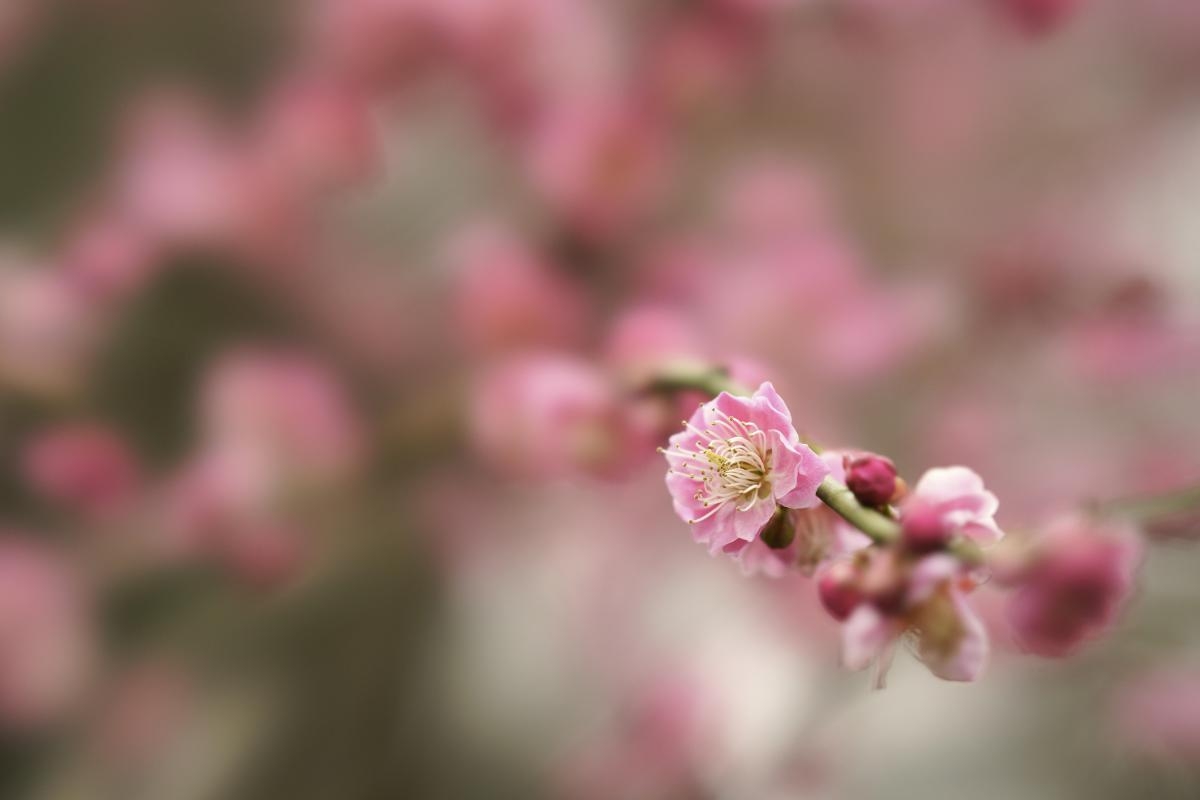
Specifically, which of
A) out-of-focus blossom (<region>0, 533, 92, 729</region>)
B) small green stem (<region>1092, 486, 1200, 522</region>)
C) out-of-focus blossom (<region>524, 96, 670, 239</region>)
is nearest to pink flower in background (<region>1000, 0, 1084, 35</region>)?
out-of-focus blossom (<region>524, 96, 670, 239</region>)

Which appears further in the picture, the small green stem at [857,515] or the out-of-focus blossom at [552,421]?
the out-of-focus blossom at [552,421]

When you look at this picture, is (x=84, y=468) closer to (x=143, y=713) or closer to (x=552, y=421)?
(x=143, y=713)

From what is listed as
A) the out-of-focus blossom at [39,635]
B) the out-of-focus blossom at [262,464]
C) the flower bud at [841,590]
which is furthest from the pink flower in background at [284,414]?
the flower bud at [841,590]

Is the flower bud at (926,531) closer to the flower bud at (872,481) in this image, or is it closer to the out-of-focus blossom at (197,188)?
the flower bud at (872,481)

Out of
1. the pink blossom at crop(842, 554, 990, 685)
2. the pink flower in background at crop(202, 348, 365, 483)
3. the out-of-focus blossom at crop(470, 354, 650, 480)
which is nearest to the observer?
the pink blossom at crop(842, 554, 990, 685)

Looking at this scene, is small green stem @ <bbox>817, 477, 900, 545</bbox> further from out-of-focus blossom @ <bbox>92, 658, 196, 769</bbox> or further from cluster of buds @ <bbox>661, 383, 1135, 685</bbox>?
out-of-focus blossom @ <bbox>92, 658, 196, 769</bbox>

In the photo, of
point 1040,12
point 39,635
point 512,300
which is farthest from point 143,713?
point 1040,12

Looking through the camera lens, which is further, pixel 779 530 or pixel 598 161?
pixel 598 161

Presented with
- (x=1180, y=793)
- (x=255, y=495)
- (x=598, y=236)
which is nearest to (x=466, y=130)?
(x=598, y=236)
